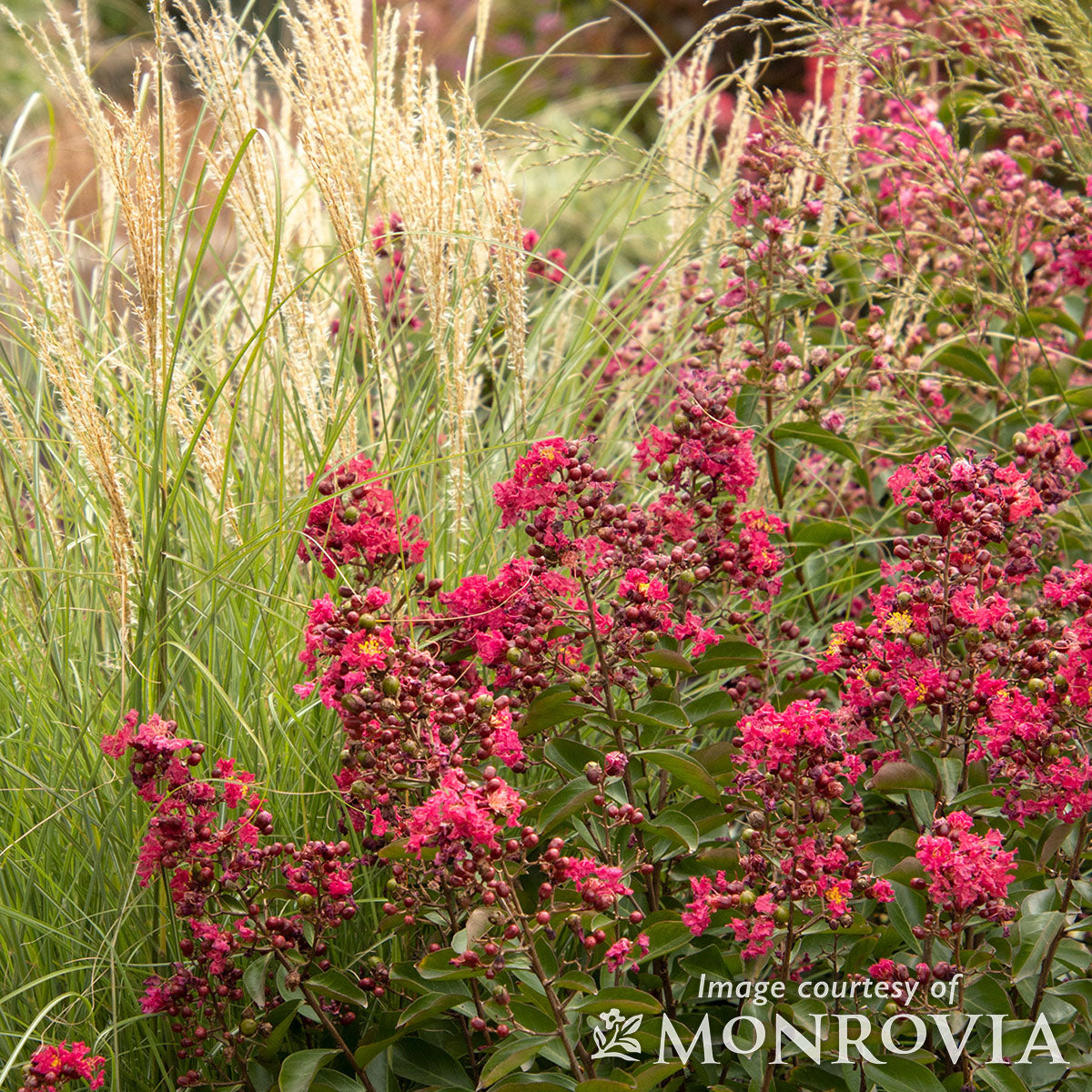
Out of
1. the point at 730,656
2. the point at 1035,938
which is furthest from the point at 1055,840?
the point at 730,656

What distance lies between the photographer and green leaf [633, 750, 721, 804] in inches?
48.2

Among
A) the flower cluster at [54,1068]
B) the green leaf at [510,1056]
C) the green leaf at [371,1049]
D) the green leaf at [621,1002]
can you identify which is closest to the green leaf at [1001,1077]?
the green leaf at [621,1002]

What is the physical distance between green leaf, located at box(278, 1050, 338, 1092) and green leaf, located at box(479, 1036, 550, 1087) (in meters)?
0.18

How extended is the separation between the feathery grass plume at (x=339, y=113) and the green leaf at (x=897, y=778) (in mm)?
883

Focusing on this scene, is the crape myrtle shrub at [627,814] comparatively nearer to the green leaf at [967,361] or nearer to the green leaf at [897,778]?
the green leaf at [897,778]

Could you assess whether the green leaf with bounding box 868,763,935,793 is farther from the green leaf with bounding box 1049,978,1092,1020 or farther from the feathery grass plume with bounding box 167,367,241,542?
the feathery grass plume with bounding box 167,367,241,542

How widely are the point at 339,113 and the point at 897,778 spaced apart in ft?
4.28

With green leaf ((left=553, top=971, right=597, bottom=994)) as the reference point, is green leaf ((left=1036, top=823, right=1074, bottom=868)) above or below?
A: above

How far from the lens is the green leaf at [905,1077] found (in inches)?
44.0

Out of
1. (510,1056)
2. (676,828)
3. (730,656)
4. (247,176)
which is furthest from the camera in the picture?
(247,176)

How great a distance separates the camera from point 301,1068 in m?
1.15

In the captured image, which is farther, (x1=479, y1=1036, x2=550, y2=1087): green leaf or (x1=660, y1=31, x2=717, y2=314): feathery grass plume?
(x1=660, y1=31, x2=717, y2=314): feathery grass plume

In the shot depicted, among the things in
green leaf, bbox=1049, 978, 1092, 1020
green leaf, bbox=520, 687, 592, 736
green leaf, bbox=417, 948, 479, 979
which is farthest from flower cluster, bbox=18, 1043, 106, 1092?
green leaf, bbox=1049, 978, 1092, 1020

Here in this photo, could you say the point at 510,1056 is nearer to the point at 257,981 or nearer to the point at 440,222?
the point at 257,981
